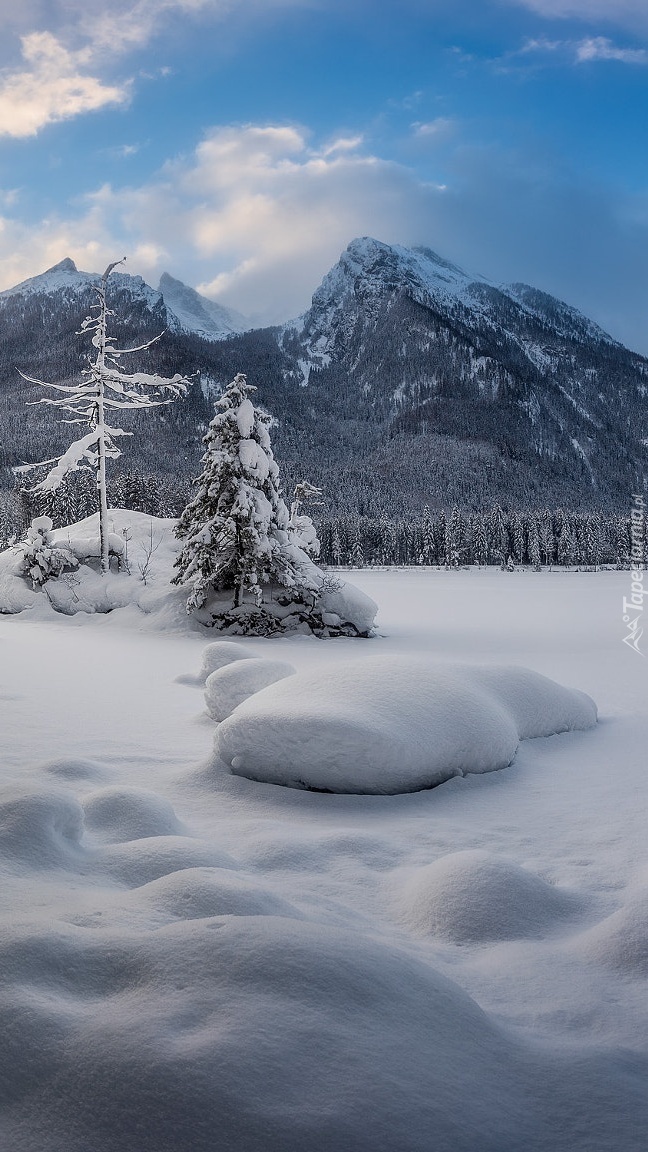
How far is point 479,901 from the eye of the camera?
3121 millimetres

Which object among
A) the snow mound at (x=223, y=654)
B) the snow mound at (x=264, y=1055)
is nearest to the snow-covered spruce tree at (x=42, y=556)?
the snow mound at (x=223, y=654)

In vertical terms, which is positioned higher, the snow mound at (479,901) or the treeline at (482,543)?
the treeline at (482,543)

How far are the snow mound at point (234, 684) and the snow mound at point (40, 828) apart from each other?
3.52 metres

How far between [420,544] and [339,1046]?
95730 mm

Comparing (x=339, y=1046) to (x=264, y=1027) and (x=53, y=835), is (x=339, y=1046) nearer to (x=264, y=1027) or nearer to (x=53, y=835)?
(x=264, y=1027)

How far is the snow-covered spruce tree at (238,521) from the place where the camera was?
16.7 m

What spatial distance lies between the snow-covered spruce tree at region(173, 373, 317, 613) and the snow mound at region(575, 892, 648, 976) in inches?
543

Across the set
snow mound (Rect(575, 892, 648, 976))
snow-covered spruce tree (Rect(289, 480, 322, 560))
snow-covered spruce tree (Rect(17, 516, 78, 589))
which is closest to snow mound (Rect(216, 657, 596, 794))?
snow mound (Rect(575, 892, 648, 976))

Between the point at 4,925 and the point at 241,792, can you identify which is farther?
the point at 241,792

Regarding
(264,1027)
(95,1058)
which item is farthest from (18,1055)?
(264,1027)

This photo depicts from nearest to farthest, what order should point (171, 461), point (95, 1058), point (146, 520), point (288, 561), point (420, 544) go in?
point (95, 1058) < point (288, 561) < point (146, 520) < point (420, 544) < point (171, 461)

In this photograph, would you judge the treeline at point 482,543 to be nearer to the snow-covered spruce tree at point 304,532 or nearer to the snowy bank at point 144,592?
the snow-covered spruce tree at point 304,532

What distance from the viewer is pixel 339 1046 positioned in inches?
67.7

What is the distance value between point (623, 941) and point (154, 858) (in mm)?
2156
